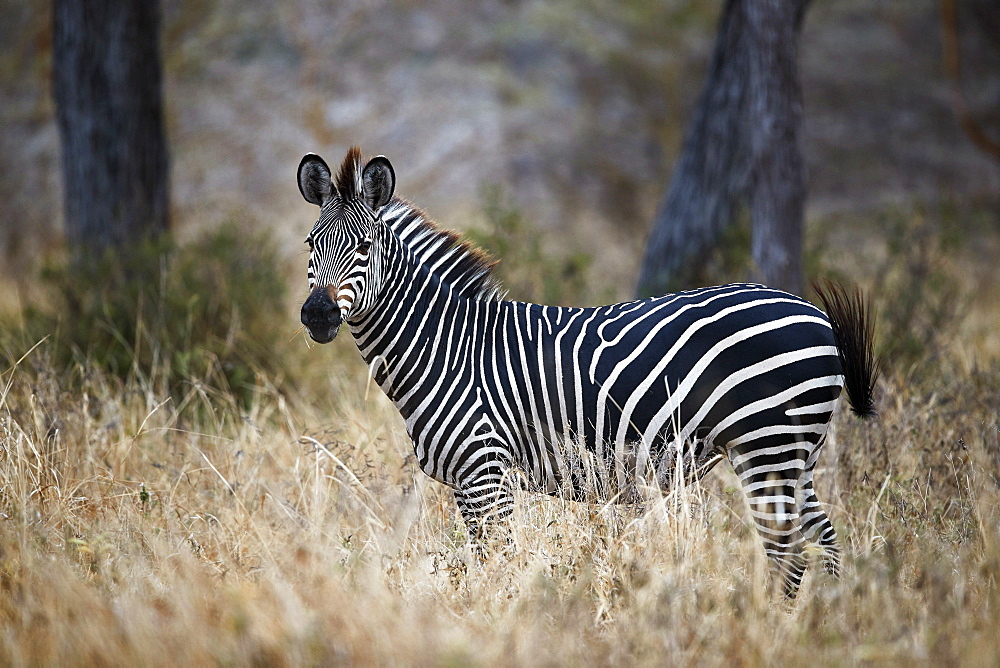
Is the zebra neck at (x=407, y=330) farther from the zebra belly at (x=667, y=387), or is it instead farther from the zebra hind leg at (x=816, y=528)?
the zebra hind leg at (x=816, y=528)

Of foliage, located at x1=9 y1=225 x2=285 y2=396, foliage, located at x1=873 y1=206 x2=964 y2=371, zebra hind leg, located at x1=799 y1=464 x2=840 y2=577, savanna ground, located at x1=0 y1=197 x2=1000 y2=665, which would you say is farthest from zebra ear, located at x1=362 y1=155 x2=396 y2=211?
foliage, located at x1=873 y1=206 x2=964 y2=371

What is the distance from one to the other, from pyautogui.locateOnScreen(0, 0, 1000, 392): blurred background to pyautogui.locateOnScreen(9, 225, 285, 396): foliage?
6545 millimetres

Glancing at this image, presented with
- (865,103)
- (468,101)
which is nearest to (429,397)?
(468,101)

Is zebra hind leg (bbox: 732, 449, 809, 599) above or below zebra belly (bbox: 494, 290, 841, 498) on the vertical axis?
below

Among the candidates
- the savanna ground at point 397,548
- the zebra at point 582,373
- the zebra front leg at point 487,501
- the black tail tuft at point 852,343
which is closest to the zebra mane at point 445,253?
the zebra at point 582,373

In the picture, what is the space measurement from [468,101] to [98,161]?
457 inches

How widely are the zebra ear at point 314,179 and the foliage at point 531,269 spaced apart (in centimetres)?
370

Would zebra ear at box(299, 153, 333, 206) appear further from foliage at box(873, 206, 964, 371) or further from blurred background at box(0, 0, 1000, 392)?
blurred background at box(0, 0, 1000, 392)

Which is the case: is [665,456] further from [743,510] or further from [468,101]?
[468,101]

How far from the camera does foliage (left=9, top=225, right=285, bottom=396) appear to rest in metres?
6.39

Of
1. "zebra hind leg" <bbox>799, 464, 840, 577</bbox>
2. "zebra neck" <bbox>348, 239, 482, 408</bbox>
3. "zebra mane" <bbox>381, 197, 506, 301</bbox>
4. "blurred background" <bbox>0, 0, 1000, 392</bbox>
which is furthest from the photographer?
"blurred background" <bbox>0, 0, 1000, 392</bbox>

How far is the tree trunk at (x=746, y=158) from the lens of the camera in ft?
20.0

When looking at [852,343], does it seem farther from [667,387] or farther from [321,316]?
[321,316]

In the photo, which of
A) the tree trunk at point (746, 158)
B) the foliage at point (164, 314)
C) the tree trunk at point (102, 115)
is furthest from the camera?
the tree trunk at point (102, 115)
